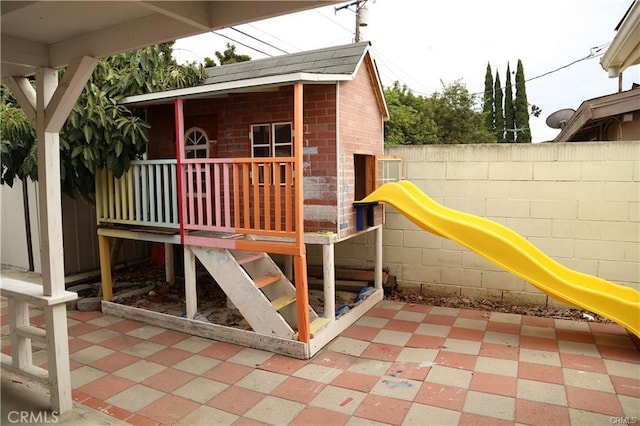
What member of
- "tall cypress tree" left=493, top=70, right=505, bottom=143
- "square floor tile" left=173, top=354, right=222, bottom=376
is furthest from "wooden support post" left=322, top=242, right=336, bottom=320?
"tall cypress tree" left=493, top=70, right=505, bottom=143

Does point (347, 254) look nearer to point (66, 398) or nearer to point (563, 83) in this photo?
point (66, 398)

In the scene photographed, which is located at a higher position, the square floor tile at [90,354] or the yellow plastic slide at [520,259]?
the yellow plastic slide at [520,259]

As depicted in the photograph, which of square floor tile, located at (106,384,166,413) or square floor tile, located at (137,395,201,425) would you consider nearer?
square floor tile, located at (137,395,201,425)

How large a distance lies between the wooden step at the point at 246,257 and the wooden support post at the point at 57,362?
201 centimetres

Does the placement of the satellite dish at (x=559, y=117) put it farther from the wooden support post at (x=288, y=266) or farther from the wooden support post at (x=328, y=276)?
the wooden support post at (x=328, y=276)

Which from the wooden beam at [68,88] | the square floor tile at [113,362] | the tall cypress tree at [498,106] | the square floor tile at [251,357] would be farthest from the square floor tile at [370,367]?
the tall cypress tree at [498,106]

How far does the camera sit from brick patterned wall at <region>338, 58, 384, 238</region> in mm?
4953

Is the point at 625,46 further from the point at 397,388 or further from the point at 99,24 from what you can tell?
the point at 99,24

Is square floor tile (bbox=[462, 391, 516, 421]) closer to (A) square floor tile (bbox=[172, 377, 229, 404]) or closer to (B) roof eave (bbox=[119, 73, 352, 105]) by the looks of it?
(A) square floor tile (bbox=[172, 377, 229, 404])

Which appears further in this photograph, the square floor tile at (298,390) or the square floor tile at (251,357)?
the square floor tile at (251,357)

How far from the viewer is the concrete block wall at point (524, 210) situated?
530 centimetres

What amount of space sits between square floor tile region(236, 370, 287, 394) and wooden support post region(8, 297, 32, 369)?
1811mm

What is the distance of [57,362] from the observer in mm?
3266

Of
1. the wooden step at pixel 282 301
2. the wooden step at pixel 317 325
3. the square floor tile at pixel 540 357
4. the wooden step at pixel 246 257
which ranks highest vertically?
the wooden step at pixel 246 257
